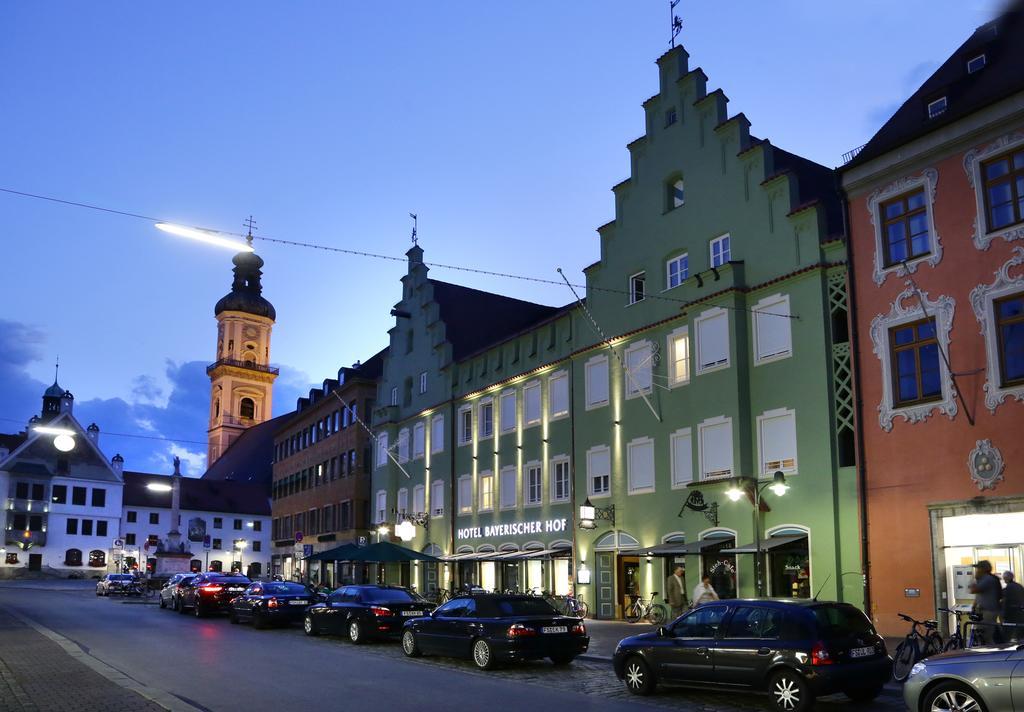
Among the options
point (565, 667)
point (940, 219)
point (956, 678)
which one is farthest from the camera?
point (940, 219)

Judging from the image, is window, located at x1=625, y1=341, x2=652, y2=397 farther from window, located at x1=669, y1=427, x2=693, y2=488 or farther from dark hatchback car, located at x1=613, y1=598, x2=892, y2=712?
dark hatchback car, located at x1=613, y1=598, x2=892, y2=712

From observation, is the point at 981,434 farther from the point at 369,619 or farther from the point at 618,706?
the point at 369,619

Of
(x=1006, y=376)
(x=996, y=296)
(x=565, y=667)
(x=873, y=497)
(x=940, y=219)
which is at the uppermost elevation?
(x=940, y=219)

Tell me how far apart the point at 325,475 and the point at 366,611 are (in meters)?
40.8

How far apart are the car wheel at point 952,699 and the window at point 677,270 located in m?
20.7

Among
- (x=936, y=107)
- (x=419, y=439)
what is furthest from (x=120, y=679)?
(x=419, y=439)

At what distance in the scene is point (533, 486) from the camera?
38656 mm

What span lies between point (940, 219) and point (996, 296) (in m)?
2.38

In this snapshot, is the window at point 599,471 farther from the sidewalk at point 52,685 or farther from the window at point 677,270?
the sidewalk at point 52,685

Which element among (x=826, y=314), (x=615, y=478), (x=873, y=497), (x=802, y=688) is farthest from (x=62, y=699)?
(x=615, y=478)

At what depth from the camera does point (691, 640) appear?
14.9m

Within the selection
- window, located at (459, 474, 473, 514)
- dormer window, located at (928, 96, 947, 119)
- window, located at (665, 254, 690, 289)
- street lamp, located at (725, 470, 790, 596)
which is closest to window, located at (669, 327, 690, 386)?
window, located at (665, 254, 690, 289)

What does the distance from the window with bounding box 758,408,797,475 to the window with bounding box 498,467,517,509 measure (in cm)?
1428

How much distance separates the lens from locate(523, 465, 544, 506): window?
3825 centimetres
